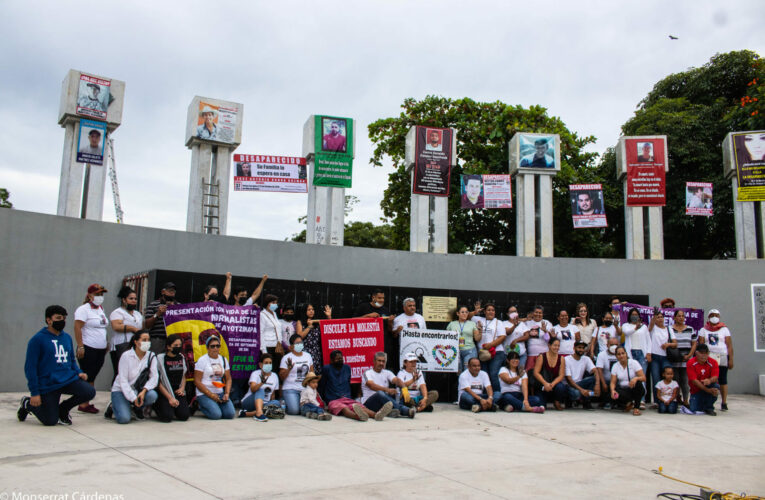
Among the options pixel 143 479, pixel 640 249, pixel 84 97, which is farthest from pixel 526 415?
pixel 84 97

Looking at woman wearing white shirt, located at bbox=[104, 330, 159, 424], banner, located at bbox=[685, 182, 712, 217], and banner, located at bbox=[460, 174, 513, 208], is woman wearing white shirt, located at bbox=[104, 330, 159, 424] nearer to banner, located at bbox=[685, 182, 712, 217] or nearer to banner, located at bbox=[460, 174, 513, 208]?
banner, located at bbox=[460, 174, 513, 208]

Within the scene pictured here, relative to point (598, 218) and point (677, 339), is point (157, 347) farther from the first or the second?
point (598, 218)

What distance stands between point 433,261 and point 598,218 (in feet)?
19.4

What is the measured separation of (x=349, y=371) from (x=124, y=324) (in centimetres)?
340

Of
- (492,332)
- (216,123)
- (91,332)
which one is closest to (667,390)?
(492,332)

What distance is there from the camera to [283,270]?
41.4 ft

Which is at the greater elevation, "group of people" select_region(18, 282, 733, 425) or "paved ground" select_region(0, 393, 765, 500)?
"group of people" select_region(18, 282, 733, 425)

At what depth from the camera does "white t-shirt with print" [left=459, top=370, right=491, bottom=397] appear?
34.8ft

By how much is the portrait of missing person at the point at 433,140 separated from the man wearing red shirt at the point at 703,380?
7.75m

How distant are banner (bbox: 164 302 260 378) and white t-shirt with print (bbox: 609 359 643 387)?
6.09 m

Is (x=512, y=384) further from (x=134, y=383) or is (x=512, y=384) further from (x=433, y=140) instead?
(x=433, y=140)

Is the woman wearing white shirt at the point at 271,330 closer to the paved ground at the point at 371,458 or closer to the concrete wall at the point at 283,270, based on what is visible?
the paved ground at the point at 371,458

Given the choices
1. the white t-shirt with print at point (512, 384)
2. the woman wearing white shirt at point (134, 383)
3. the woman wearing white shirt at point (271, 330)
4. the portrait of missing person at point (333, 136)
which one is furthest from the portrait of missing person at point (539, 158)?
the woman wearing white shirt at point (134, 383)

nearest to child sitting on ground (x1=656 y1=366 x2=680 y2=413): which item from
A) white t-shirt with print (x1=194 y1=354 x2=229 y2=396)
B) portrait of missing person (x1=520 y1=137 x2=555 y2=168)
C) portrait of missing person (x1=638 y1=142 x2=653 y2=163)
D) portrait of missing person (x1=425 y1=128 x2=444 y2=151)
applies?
portrait of missing person (x1=520 y1=137 x2=555 y2=168)
